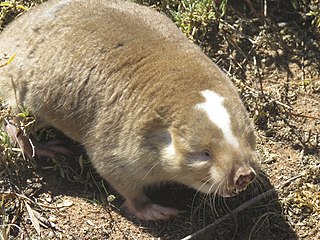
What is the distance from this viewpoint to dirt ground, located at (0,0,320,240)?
4.25 m

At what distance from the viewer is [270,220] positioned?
4.34 m

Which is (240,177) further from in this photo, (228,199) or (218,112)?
(228,199)

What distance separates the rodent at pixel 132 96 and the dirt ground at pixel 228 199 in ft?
0.56

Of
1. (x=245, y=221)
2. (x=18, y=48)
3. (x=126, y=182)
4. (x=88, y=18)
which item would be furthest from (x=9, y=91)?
(x=245, y=221)

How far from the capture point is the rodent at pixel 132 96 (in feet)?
12.6

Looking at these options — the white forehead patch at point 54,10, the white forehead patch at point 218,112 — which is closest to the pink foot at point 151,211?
the white forehead patch at point 218,112

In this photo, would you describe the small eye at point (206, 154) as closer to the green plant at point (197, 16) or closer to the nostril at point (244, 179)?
the nostril at point (244, 179)

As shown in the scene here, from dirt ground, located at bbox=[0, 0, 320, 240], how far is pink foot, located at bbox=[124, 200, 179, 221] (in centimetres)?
5

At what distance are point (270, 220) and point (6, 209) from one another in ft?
5.19

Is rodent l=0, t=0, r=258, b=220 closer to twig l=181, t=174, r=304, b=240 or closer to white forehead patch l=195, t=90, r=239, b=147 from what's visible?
white forehead patch l=195, t=90, r=239, b=147

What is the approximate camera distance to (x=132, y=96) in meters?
4.12

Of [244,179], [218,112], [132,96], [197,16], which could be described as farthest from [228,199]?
[197,16]

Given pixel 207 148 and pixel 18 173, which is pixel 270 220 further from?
pixel 18 173

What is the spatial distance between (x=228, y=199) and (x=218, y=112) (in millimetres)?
779
